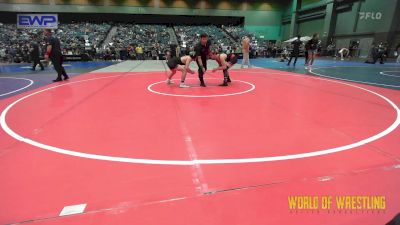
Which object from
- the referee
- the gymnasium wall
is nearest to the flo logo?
the gymnasium wall

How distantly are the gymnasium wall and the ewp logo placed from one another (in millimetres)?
17582

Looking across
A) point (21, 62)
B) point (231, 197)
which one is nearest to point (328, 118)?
point (231, 197)

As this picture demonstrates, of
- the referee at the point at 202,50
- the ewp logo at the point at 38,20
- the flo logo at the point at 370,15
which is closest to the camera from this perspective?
the referee at the point at 202,50

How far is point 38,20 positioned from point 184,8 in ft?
73.2

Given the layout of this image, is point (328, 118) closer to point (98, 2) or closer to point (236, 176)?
point (236, 176)

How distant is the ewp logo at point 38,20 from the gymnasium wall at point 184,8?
1758 centimetres

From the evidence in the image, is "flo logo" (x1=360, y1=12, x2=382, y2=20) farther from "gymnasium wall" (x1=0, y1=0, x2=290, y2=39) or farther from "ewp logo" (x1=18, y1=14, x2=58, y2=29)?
"ewp logo" (x1=18, y1=14, x2=58, y2=29)

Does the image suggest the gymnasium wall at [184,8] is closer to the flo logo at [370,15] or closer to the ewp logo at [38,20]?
the flo logo at [370,15]

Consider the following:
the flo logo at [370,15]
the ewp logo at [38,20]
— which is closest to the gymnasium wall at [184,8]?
the flo logo at [370,15]

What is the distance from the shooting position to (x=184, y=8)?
36.0m

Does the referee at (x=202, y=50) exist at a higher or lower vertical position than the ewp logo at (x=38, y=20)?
lower

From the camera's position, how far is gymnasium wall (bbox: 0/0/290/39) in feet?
105

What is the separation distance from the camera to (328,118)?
478cm

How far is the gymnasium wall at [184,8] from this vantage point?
32.0 m
